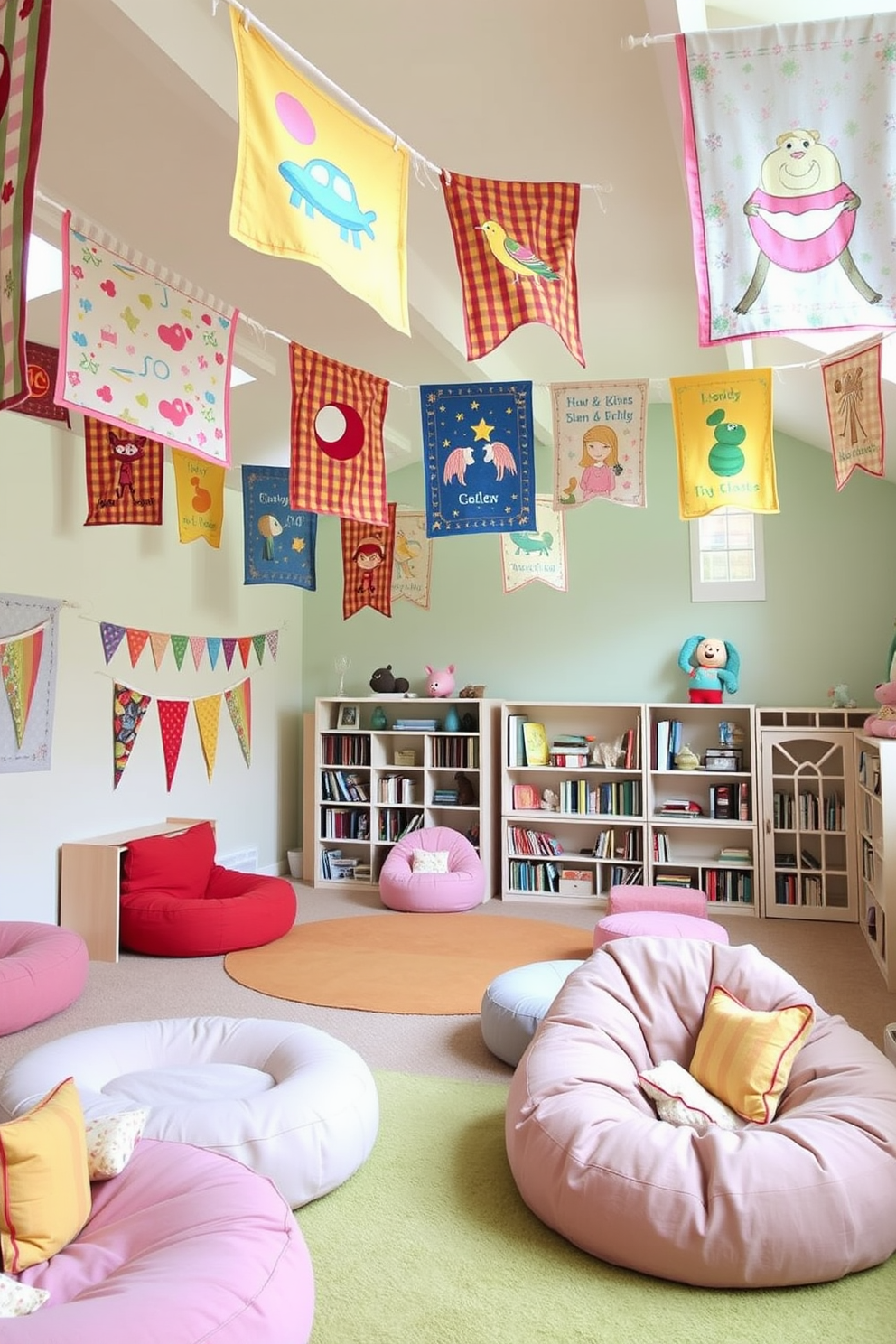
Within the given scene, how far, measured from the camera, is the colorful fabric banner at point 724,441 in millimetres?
4316

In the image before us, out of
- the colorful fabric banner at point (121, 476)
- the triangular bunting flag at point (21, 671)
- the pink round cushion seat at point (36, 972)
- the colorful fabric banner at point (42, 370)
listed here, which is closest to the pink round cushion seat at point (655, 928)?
the pink round cushion seat at point (36, 972)

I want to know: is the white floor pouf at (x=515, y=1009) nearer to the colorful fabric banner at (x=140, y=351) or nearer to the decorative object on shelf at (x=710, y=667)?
the colorful fabric banner at (x=140, y=351)

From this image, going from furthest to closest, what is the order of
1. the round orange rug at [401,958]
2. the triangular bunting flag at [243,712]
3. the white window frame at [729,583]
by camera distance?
the triangular bunting flag at [243,712] < the white window frame at [729,583] < the round orange rug at [401,958]

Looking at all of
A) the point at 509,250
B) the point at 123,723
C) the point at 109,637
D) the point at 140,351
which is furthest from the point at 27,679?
the point at 509,250

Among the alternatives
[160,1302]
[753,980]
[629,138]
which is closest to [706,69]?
[629,138]

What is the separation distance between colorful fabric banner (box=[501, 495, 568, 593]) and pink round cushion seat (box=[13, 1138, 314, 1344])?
4.49m

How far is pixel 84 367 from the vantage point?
9.64 feet

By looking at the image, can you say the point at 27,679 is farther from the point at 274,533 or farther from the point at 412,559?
the point at 412,559

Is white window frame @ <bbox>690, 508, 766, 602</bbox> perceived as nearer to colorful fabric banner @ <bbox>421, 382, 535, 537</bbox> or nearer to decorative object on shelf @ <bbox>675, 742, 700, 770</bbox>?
decorative object on shelf @ <bbox>675, 742, 700, 770</bbox>

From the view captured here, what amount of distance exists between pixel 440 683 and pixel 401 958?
8.07 ft

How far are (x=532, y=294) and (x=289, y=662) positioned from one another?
4969 millimetres

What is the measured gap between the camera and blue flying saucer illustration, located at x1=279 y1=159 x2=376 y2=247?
2.22 meters

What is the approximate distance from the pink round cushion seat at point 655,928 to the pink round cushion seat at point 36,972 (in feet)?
8.10

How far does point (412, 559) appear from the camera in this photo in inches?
269
